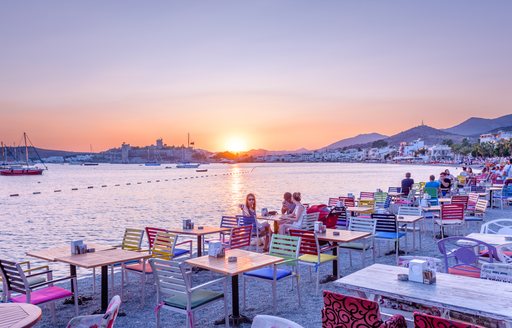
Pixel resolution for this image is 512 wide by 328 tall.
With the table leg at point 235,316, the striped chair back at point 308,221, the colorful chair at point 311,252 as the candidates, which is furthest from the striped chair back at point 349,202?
the table leg at point 235,316

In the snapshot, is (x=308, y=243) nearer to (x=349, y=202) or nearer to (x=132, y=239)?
(x=132, y=239)

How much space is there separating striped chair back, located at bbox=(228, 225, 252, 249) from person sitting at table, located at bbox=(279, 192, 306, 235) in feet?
5.73

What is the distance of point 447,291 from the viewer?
11.7ft

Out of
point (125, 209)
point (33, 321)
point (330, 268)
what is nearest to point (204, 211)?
point (125, 209)

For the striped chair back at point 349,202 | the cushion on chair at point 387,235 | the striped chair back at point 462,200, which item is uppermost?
the striped chair back at point 462,200

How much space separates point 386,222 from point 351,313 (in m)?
5.69

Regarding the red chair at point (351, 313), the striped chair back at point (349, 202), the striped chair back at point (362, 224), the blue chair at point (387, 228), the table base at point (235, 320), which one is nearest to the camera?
the red chair at point (351, 313)

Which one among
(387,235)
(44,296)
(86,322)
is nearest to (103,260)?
(44,296)

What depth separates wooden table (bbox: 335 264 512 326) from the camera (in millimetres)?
3176

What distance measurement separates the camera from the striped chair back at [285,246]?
617cm

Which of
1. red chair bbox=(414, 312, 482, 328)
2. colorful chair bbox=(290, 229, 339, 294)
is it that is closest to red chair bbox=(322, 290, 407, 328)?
red chair bbox=(414, 312, 482, 328)

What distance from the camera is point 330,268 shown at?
25.7 ft

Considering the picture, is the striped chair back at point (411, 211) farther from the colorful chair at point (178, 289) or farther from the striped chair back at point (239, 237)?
the colorful chair at point (178, 289)

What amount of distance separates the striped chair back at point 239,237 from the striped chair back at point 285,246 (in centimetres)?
95
